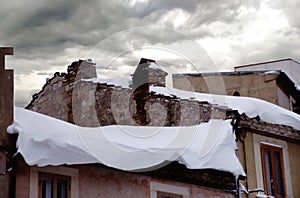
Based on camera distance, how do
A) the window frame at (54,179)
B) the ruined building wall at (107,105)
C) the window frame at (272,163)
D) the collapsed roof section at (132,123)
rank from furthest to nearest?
the ruined building wall at (107,105) < the window frame at (272,163) < the window frame at (54,179) < the collapsed roof section at (132,123)

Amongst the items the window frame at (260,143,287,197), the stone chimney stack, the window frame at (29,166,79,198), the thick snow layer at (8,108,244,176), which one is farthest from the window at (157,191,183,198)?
the stone chimney stack

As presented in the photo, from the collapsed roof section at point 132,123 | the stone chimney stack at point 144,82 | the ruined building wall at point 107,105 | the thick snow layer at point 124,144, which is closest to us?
the thick snow layer at point 124,144

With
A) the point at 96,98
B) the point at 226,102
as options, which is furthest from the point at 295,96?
the point at 96,98

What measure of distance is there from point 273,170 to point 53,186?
22.2 ft

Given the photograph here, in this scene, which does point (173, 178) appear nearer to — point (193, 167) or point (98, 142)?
point (193, 167)

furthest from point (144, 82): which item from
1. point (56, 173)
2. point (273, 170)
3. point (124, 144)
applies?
point (56, 173)

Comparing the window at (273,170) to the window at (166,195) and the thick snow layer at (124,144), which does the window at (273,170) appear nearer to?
the thick snow layer at (124,144)

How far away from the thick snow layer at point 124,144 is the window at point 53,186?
0.75m

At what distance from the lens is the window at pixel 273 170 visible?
16.8 m

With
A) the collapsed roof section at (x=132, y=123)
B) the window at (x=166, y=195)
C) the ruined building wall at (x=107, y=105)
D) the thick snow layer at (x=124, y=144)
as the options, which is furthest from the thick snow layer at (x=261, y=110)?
the window at (x=166, y=195)

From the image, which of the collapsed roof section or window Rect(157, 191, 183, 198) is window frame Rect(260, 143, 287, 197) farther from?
window Rect(157, 191, 183, 198)

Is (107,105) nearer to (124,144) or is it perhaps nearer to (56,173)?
(124,144)

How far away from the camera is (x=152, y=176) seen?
13820mm

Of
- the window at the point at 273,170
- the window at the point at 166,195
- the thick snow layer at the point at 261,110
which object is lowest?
the window at the point at 166,195
